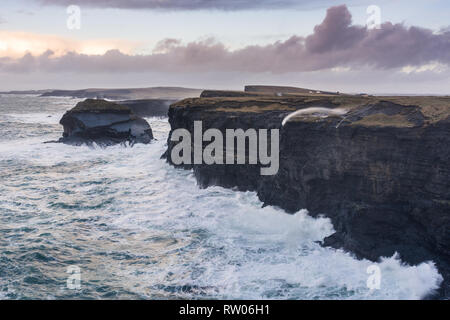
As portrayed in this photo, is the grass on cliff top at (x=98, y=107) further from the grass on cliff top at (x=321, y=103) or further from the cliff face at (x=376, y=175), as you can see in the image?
the cliff face at (x=376, y=175)

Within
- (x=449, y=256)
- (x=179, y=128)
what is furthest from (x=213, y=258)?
(x=179, y=128)

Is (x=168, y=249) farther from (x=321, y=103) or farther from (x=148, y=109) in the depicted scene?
(x=148, y=109)

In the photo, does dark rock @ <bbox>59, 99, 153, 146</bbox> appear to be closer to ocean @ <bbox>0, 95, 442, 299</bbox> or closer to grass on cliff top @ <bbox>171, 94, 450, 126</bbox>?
grass on cliff top @ <bbox>171, 94, 450, 126</bbox>

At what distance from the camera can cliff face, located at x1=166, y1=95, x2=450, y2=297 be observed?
20406 mm

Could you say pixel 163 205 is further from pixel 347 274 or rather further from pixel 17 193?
pixel 347 274

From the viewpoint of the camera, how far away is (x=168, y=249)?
22.6 metres

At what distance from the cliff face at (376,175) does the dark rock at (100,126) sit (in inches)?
1464

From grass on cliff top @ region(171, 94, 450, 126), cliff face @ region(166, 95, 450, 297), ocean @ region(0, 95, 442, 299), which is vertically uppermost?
grass on cliff top @ region(171, 94, 450, 126)

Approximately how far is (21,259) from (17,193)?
14749 mm

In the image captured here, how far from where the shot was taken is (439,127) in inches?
827

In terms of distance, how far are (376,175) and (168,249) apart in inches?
480

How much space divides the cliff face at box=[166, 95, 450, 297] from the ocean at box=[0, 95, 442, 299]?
108 centimetres

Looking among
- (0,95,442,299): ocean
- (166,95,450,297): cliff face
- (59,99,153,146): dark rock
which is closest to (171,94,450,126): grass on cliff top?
(166,95,450,297): cliff face

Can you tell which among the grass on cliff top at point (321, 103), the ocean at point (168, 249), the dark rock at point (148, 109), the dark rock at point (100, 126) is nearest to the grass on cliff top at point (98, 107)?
the dark rock at point (100, 126)
